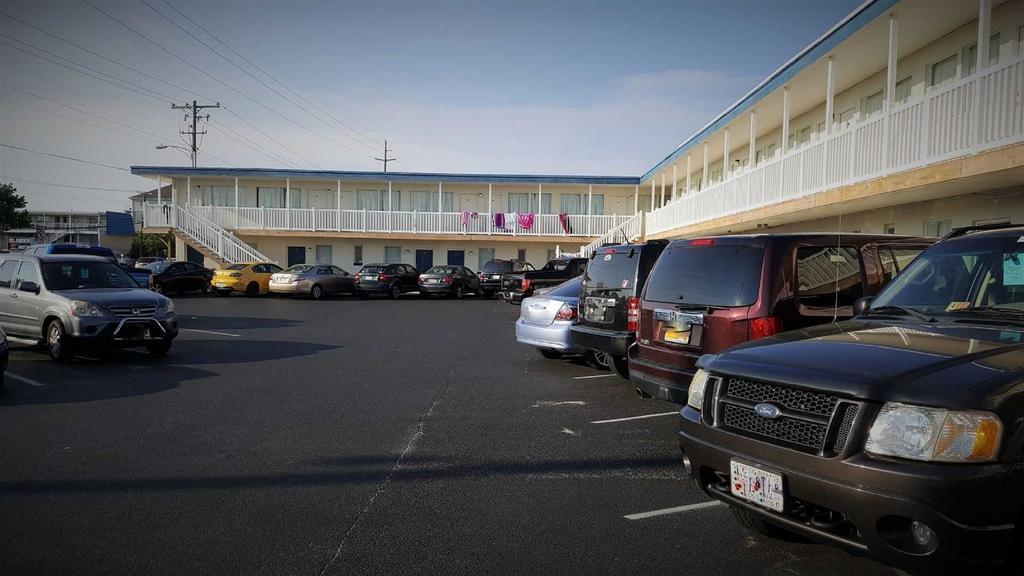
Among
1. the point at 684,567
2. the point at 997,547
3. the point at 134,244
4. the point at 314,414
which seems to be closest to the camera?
the point at 997,547

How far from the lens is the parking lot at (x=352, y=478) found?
398 cm

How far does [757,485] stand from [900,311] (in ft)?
6.39

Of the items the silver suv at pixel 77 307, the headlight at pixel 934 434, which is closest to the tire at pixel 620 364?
the headlight at pixel 934 434

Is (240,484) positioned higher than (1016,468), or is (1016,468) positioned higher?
(1016,468)

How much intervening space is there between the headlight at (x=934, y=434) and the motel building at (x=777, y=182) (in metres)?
5.07

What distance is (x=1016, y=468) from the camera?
296 cm

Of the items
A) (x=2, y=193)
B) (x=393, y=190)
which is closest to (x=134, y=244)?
(x=2, y=193)

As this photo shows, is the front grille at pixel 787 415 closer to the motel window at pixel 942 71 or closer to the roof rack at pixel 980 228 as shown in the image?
the roof rack at pixel 980 228

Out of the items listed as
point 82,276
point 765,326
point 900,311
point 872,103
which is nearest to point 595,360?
point 765,326

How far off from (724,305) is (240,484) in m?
4.36

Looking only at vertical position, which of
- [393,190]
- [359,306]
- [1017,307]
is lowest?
[359,306]

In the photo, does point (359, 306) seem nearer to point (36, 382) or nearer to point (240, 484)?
point (36, 382)

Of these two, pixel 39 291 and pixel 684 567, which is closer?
pixel 684 567

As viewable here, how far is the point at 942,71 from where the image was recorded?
46.0 feet
